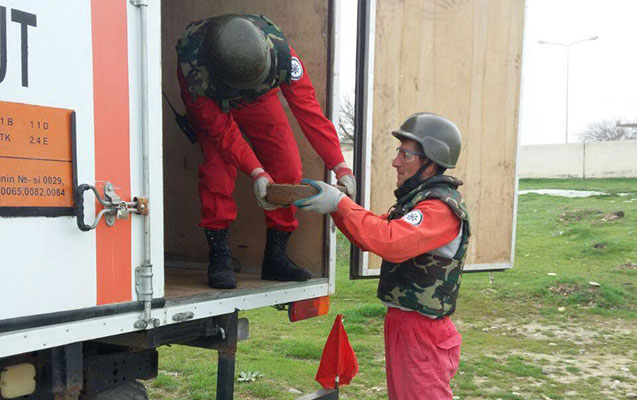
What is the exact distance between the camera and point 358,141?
3912mm

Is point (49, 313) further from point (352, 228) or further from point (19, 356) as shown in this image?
point (352, 228)

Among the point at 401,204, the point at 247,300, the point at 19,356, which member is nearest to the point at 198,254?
the point at 247,300

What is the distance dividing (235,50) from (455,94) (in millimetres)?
1917

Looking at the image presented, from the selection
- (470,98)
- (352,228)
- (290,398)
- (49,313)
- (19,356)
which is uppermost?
(470,98)

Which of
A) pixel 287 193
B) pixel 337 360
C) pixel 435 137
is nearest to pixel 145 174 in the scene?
pixel 287 193

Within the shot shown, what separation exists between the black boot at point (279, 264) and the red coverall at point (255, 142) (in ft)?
0.19

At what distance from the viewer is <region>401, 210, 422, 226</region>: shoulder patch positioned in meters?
2.85

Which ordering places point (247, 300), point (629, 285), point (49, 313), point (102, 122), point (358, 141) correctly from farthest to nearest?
point (629, 285)
point (358, 141)
point (247, 300)
point (102, 122)
point (49, 313)

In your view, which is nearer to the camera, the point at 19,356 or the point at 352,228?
the point at 19,356

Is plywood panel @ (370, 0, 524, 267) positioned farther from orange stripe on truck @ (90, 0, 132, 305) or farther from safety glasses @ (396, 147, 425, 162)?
orange stripe on truck @ (90, 0, 132, 305)

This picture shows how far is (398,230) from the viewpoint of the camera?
280 centimetres

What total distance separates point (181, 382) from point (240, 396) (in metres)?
0.58

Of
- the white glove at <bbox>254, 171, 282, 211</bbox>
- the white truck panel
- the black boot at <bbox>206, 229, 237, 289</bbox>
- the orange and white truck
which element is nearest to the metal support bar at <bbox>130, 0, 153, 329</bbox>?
the orange and white truck

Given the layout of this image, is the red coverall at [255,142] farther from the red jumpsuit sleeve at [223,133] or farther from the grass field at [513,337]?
the grass field at [513,337]
